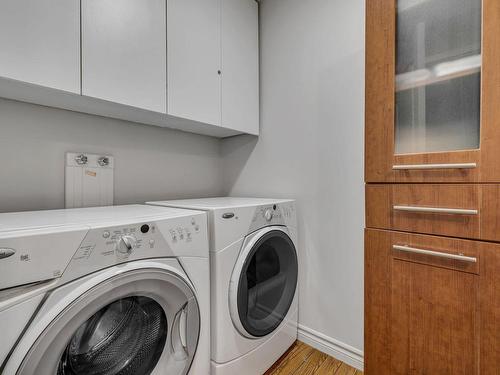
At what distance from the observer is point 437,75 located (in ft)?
3.06

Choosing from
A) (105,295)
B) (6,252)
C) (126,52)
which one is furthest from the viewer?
(126,52)

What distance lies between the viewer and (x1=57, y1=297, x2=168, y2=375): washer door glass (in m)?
0.80

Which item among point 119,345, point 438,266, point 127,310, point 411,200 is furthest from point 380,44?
point 119,345

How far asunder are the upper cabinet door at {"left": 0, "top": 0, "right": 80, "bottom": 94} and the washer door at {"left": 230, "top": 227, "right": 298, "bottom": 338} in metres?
1.02

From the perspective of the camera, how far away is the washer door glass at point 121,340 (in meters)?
0.80

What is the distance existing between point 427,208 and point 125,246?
3.31 feet

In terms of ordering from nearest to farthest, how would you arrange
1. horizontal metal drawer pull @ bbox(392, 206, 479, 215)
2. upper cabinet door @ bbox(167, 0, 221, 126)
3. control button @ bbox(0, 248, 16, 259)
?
control button @ bbox(0, 248, 16, 259) < horizontal metal drawer pull @ bbox(392, 206, 479, 215) < upper cabinet door @ bbox(167, 0, 221, 126)

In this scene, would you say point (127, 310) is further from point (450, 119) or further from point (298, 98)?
point (298, 98)

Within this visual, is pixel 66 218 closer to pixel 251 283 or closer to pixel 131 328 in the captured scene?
pixel 131 328

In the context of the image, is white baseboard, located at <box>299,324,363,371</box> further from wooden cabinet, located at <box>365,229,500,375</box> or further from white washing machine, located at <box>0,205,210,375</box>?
white washing machine, located at <box>0,205,210,375</box>

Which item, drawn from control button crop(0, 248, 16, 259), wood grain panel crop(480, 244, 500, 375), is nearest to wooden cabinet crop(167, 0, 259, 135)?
control button crop(0, 248, 16, 259)

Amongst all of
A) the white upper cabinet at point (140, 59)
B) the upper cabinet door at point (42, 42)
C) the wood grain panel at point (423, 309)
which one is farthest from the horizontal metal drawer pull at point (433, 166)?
the upper cabinet door at point (42, 42)

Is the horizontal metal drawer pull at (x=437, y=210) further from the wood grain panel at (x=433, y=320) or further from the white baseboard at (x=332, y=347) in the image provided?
the white baseboard at (x=332, y=347)

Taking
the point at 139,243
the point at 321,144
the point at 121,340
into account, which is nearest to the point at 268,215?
the point at 321,144
